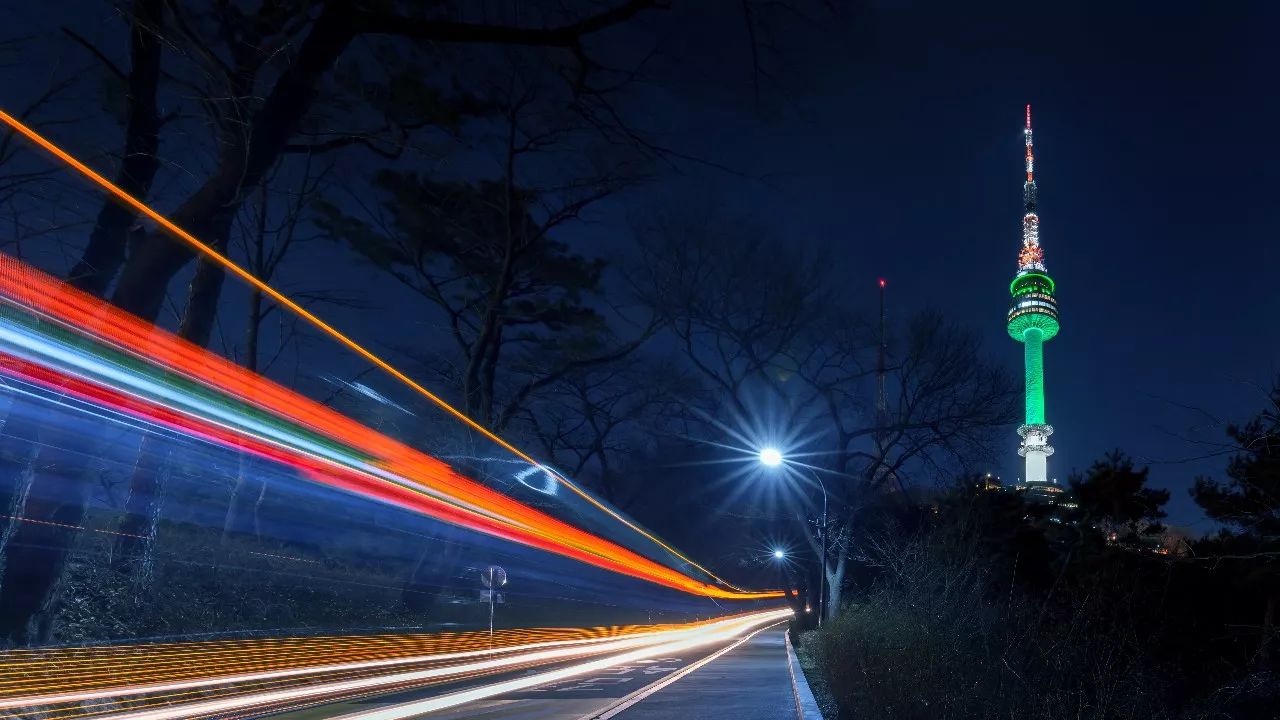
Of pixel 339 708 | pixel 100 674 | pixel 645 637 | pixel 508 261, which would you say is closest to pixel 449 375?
pixel 508 261

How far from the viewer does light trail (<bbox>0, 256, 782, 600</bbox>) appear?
716 cm

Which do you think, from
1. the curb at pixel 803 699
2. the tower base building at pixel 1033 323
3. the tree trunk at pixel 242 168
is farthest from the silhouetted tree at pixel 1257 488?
the tower base building at pixel 1033 323

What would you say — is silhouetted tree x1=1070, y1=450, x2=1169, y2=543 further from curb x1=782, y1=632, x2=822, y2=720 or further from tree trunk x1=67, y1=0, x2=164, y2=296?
tree trunk x1=67, y1=0, x2=164, y2=296

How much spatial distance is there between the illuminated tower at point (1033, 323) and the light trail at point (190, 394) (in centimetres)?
13521

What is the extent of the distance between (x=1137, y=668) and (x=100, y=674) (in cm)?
1016

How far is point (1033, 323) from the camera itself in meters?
142

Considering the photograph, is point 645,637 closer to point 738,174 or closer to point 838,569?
point 838,569

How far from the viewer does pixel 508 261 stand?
26.9 meters

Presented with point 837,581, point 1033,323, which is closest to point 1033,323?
point 1033,323

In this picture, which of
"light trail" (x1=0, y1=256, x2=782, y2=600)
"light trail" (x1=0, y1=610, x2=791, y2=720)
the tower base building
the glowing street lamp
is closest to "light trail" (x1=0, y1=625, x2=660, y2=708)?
"light trail" (x1=0, y1=610, x2=791, y2=720)

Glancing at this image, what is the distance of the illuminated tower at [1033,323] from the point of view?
142 meters

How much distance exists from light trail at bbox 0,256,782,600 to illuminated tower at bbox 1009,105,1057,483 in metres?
135

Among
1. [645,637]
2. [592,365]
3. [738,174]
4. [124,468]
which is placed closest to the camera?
[124,468]

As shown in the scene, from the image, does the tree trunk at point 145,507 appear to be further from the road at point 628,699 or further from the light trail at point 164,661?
the road at point 628,699
